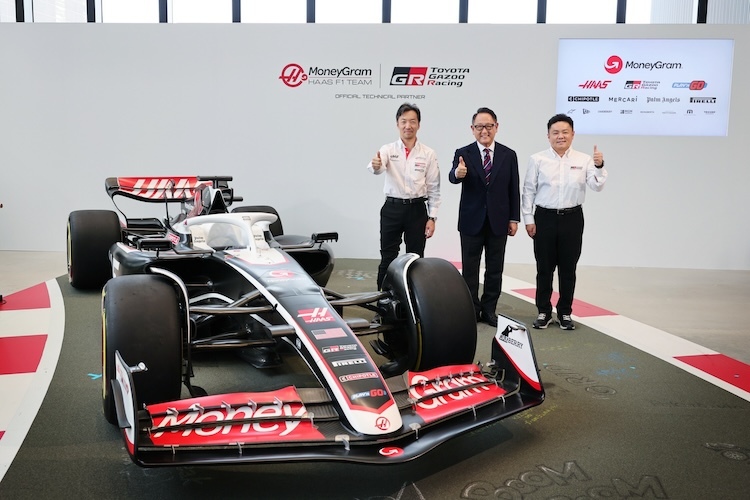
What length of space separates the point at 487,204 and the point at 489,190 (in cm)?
9

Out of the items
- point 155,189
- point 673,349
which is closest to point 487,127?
point 673,349

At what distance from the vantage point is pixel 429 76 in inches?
286

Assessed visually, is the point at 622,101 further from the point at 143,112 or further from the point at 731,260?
the point at 143,112

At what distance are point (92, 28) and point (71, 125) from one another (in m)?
1.08

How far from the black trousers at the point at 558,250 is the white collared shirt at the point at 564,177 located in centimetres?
8

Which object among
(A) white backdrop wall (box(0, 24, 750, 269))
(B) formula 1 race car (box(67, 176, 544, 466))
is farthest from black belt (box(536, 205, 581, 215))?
(A) white backdrop wall (box(0, 24, 750, 269))

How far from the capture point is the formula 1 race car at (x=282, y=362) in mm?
2090

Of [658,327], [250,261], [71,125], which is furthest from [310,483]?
[71,125]

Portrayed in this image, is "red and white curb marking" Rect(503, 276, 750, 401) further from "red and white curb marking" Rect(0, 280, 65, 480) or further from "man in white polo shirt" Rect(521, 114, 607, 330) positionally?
"red and white curb marking" Rect(0, 280, 65, 480)

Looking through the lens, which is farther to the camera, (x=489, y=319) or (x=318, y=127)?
(x=318, y=127)

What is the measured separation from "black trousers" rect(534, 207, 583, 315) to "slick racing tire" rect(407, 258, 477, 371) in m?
1.57

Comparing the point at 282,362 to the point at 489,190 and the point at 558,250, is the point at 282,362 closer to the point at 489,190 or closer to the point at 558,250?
the point at 489,190

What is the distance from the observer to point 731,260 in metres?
7.34

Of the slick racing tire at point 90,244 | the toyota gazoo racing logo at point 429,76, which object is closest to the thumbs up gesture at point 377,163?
the slick racing tire at point 90,244
